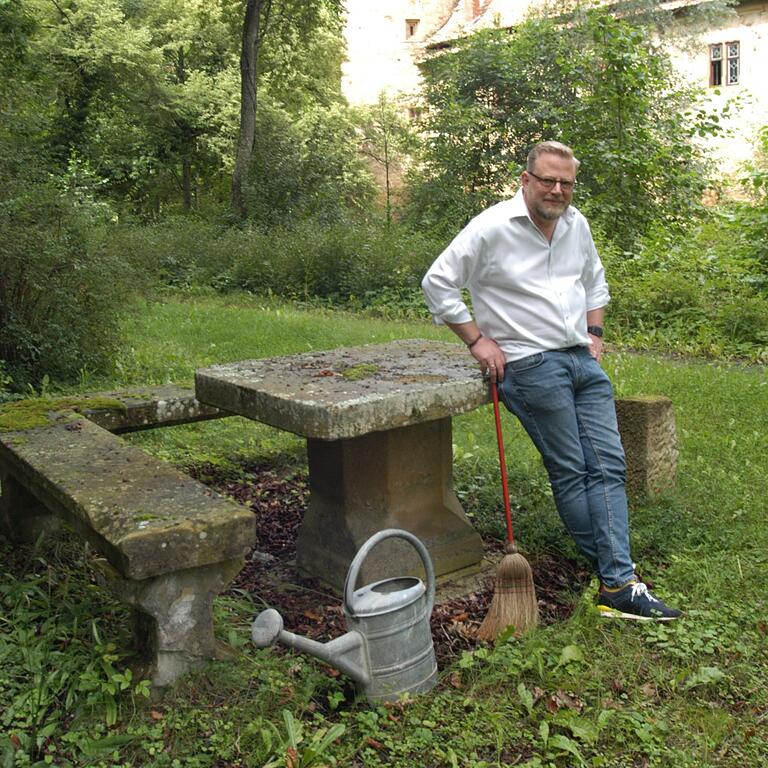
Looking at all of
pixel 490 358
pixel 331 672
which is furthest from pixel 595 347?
pixel 331 672

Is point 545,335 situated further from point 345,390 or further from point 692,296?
point 692,296

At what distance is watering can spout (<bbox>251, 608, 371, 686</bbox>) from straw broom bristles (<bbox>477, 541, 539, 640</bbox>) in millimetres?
659

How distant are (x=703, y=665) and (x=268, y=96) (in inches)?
1085

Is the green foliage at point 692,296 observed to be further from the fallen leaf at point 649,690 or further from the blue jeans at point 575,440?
the fallen leaf at point 649,690

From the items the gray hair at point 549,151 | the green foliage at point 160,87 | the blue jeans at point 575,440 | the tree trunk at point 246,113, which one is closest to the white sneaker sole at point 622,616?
the blue jeans at point 575,440

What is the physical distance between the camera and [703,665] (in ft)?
10.5

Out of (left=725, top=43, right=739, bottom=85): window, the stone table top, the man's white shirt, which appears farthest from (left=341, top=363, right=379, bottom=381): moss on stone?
(left=725, top=43, right=739, bottom=85): window

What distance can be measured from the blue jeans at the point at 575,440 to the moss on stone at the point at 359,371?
602 mm

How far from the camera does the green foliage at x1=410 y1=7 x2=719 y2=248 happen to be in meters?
13.3

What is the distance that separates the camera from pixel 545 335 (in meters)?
3.87

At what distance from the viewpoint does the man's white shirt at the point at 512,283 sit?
3838 millimetres

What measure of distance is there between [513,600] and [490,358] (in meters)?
1.01

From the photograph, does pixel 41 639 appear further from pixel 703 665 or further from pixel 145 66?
pixel 145 66

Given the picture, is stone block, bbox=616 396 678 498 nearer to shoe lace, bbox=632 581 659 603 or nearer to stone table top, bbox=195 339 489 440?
stone table top, bbox=195 339 489 440
